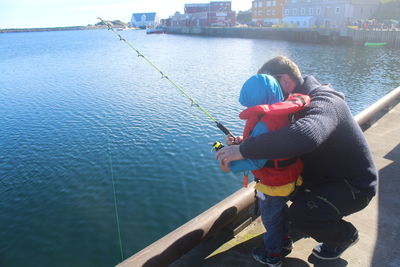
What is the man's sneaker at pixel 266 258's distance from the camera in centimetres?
301

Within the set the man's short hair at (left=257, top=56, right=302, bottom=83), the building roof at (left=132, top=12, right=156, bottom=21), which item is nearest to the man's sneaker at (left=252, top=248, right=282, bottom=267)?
the man's short hair at (left=257, top=56, right=302, bottom=83)

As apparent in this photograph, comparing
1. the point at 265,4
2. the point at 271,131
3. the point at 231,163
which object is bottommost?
the point at 231,163

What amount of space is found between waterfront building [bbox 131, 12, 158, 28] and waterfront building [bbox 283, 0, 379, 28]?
107507mm

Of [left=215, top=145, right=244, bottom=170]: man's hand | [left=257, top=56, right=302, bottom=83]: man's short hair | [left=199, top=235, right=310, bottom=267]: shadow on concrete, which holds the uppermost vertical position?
[left=257, top=56, right=302, bottom=83]: man's short hair

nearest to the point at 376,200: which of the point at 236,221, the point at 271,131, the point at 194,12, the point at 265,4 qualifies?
the point at 236,221

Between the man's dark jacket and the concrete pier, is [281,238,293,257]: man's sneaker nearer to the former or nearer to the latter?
the concrete pier

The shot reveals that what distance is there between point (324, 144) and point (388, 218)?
189cm

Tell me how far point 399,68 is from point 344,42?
23.9m

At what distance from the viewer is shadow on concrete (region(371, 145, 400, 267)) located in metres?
3.08

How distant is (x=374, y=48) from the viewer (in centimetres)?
4203

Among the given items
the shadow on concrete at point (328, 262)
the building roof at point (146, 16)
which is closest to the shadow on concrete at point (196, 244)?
the shadow on concrete at point (328, 262)

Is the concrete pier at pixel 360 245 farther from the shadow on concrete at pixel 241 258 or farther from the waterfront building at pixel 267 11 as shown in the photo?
the waterfront building at pixel 267 11

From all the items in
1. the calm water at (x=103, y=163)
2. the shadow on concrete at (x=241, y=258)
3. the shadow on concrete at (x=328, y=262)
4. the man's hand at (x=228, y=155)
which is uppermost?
the man's hand at (x=228, y=155)

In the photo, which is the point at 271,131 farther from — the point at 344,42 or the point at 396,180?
the point at 344,42
